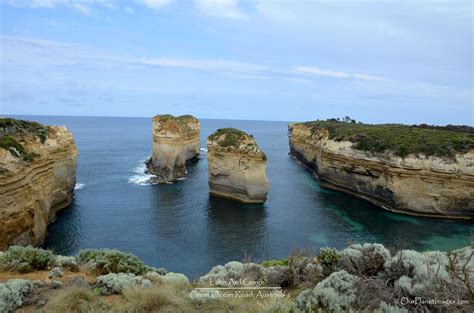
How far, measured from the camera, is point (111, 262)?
36.0 ft

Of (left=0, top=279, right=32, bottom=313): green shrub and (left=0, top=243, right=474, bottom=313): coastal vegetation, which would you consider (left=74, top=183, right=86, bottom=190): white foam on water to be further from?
(left=0, top=279, right=32, bottom=313): green shrub

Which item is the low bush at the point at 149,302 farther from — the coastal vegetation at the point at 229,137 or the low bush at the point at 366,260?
the coastal vegetation at the point at 229,137

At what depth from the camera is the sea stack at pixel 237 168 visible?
3712 centimetres

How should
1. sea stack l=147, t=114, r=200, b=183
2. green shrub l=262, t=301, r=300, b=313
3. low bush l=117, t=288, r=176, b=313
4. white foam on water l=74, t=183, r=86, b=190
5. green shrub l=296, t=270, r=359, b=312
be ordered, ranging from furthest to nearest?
sea stack l=147, t=114, r=200, b=183
white foam on water l=74, t=183, r=86, b=190
green shrub l=296, t=270, r=359, b=312
low bush l=117, t=288, r=176, b=313
green shrub l=262, t=301, r=300, b=313

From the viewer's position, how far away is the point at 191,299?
7.26 metres

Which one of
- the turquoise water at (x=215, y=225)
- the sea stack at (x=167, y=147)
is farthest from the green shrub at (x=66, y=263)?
the sea stack at (x=167, y=147)

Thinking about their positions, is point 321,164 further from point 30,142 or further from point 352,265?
point 352,265

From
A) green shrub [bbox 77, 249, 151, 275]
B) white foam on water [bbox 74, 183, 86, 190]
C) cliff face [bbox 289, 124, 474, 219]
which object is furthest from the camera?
white foam on water [bbox 74, 183, 86, 190]

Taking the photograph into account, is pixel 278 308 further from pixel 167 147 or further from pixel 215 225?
pixel 167 147

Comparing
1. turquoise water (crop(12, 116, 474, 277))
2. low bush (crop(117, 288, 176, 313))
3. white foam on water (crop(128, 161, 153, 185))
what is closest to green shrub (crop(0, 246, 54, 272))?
low bush (crop(117, 288, 176, 313))

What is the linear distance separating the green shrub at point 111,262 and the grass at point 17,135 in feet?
41.4

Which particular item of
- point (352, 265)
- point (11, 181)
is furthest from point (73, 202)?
point (352, 265)

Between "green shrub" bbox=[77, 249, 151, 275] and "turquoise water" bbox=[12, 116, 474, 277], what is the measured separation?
10.6 metres

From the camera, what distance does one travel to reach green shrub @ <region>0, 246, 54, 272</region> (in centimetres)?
1015
